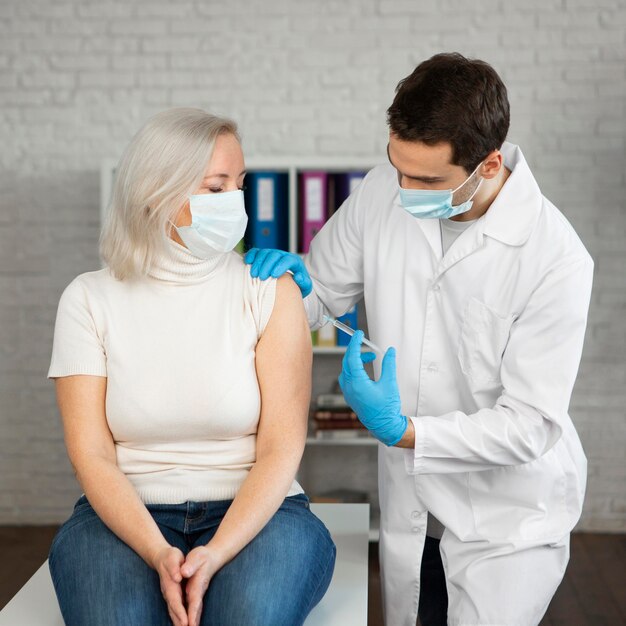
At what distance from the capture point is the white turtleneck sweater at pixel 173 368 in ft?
5.17

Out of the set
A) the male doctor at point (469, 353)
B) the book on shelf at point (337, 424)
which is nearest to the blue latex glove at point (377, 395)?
the male doctor at point (469, 353)

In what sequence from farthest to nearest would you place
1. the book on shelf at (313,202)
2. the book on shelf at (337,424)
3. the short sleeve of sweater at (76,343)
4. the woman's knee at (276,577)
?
the book on shelf at (337,424), the book on shelf at (313,202), the short sleeve of sweater at (76,343), the woman's knee at (276,577)

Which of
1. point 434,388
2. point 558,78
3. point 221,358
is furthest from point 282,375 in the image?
point 558,78

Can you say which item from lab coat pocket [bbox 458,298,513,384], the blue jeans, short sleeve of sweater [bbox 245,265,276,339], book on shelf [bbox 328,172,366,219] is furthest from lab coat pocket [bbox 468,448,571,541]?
book on shelf [bbox 328,172,366,219]

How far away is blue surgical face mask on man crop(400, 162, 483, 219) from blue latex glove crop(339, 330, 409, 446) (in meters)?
0.26

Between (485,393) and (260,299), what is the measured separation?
47 cm

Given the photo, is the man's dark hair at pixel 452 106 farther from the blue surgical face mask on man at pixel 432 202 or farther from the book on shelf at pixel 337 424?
the book on shelf at pixel 337 424

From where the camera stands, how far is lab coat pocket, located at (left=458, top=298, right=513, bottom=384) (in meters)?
1.66

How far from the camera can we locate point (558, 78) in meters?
3.38

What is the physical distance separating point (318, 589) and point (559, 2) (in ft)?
8.66

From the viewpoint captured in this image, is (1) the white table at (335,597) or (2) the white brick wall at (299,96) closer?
(1) the white table at (335,597)

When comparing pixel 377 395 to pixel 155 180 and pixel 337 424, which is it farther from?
pixel 337 424

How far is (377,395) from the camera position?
1.55 meters

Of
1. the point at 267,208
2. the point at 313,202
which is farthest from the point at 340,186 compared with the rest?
the point at 267,208
